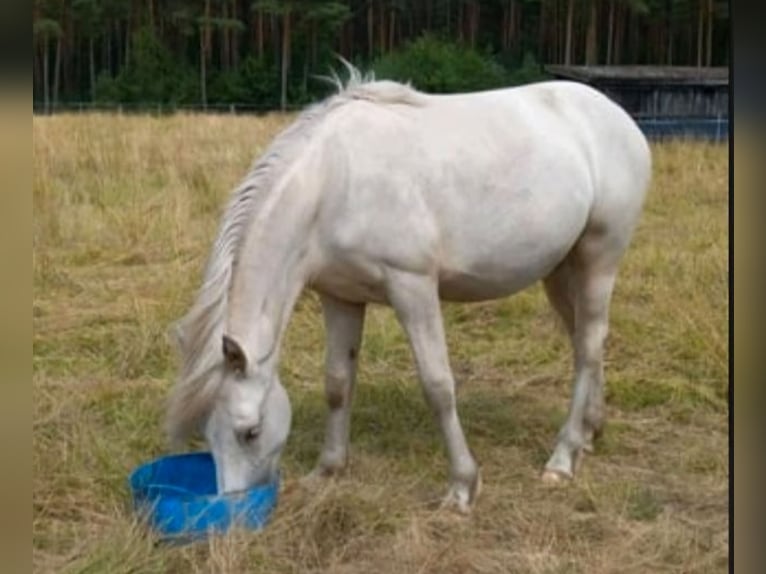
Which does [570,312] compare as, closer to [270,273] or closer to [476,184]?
[476,184]

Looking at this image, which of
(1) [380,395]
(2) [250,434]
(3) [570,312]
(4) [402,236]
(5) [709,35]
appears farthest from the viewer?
(1) [380,395]

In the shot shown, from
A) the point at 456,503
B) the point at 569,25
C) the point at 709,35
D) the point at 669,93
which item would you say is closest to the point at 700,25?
the point at 709,35

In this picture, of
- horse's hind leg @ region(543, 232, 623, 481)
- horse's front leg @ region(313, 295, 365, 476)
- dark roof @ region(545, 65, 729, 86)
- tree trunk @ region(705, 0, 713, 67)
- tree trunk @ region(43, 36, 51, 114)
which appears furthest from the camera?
horse's hind leg @ region(543, 232, 623, 481)

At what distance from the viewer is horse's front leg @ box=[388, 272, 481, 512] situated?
2418 mm

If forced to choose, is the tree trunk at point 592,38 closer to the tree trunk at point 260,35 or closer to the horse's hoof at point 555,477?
the tree trunk at point 260,35

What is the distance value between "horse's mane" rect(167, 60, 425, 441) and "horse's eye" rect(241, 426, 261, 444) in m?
0.11

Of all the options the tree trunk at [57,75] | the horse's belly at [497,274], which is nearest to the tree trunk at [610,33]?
the horse's belly at [497,274]

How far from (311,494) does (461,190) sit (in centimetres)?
88

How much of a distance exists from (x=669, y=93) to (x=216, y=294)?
113 cm

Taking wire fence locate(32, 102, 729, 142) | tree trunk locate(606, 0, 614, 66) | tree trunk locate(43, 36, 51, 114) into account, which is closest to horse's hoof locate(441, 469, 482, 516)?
wire fence locate(32, 102, 729, 142)

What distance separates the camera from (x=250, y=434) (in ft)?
7.33

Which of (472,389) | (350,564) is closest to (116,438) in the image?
(350,564)

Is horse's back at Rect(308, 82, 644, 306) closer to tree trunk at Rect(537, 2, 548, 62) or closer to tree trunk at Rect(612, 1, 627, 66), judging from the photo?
tree trunk at Rect(537, 2, 548, 62)

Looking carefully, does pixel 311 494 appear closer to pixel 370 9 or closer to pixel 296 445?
pixel 296 445
